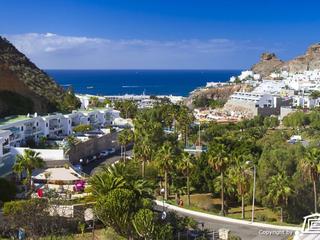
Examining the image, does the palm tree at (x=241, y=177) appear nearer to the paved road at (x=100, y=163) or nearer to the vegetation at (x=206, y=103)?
the paved road at (x=100, y=163)

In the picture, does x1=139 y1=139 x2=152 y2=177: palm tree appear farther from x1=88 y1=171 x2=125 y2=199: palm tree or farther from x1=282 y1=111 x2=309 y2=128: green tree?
x1=282 y1=111 x2=309 y2=128: green tree

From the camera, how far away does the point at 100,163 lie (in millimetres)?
63500

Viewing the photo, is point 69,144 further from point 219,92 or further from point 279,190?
point 219,92

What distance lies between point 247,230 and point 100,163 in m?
29.7

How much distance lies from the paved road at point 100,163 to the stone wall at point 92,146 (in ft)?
5.10

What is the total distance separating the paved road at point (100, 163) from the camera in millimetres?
58931

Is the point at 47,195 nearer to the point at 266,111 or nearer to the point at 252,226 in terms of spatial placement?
the point at 252,226

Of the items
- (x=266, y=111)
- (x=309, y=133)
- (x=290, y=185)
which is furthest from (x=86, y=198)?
(x=266, y=111)

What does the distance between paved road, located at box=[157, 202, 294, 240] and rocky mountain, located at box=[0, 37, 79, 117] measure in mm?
44166

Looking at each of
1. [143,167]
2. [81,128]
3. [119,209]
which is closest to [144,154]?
[143,167]

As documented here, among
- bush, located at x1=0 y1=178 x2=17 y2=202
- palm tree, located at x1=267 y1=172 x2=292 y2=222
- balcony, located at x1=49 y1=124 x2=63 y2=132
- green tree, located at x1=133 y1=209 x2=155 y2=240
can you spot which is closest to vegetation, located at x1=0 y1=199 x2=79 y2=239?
green tree, located at x1=133 y1=209 x2=155 y2=240

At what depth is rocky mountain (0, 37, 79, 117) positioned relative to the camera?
78.8 meters

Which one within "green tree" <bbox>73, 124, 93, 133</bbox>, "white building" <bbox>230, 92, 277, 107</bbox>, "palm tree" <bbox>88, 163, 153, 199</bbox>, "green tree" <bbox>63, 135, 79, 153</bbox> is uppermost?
"white building" <bbox>230, 92, 277, 107</bbox>

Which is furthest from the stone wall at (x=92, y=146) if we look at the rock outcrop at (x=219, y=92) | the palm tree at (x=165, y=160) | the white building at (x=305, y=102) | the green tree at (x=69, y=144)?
the rock outcrop at (x=219, y=92)
